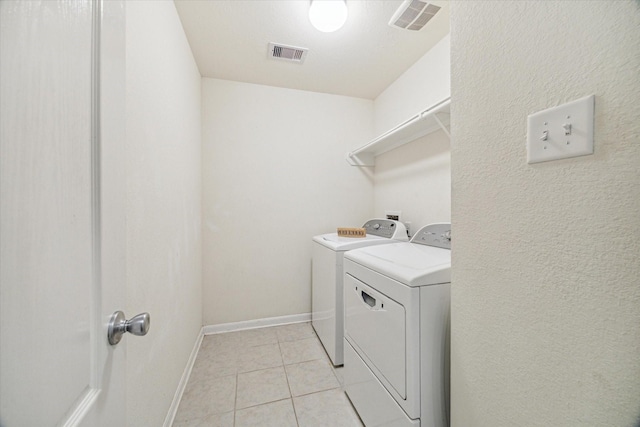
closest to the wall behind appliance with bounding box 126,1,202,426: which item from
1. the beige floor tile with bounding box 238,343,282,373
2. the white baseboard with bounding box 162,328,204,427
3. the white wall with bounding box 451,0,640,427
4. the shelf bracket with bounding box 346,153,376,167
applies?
the white baseboard with bounding box 162,328,204,427

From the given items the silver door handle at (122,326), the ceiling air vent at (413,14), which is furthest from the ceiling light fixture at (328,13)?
the silver door handle at (122,326)

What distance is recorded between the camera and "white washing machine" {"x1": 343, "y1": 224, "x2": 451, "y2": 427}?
918mm

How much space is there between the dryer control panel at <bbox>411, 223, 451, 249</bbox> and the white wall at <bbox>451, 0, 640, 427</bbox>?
729 millimetres

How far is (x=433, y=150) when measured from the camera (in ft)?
6.07

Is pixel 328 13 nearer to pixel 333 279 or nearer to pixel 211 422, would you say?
pixel 333 279

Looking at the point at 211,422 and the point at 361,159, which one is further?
the point at 361,159

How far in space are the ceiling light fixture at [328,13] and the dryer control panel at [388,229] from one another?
1.51 metres

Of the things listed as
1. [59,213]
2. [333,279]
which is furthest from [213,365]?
[59,213]

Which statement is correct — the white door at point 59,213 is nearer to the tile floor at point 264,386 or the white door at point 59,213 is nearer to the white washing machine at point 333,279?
the tile floor at point 264,386

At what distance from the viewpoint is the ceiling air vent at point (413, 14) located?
143cm

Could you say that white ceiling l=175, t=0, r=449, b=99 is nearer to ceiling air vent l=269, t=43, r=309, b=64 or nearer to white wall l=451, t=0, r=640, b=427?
ceiling air vent l=269, t=43, r=309, b=64

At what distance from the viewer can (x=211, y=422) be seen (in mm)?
1330

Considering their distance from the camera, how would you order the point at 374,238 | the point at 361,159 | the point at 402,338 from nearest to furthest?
1. the point at 402,338
2. the point at 374,238
3. the point at 361,159

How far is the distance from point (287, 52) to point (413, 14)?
3.13ft
